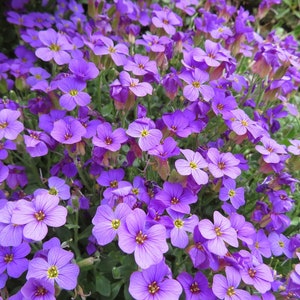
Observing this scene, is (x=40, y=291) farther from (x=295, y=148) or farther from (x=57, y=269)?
(x=295, y=148)

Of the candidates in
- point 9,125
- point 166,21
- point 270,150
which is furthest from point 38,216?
point 166,21

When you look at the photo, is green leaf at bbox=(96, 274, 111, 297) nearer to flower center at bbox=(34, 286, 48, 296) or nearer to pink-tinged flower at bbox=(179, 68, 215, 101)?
flower center at bbox=(34, 286, 48, 296)

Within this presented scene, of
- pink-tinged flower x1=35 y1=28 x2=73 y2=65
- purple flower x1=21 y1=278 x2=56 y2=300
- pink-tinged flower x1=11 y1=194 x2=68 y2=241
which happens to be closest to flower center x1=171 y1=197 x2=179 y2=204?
pink-tinged flower x1=11 y1=194 x2=68 y2=241

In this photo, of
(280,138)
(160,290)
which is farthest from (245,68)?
(160,290)

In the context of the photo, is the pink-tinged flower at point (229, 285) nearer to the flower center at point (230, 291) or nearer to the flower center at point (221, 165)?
the flower center at point (230, 291)

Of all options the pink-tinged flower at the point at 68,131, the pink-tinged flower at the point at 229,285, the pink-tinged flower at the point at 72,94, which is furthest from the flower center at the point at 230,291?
the pink-tinged flower at the point at 72,94
